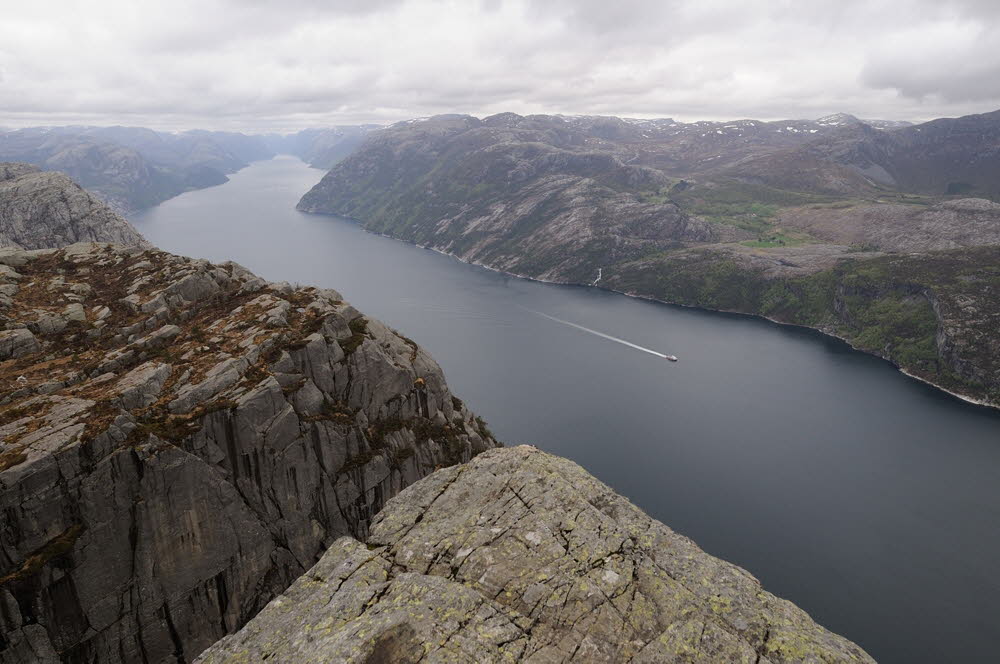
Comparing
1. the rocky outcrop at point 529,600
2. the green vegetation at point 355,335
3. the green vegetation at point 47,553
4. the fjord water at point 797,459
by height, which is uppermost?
the green vegetation at point 355,335

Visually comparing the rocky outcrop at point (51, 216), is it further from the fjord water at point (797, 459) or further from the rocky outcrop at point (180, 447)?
the fjord water at point (797, 459)

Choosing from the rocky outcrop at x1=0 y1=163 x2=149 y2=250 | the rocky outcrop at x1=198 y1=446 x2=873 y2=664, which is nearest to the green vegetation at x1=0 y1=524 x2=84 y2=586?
the rocky outcrop at x1=198 y1=446 x2=873 y2=664

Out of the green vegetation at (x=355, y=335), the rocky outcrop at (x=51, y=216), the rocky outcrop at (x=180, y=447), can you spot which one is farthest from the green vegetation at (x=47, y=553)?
the rocky outcrop at (x=51, y=216)

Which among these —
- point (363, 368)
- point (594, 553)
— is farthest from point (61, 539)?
point (594, 553)

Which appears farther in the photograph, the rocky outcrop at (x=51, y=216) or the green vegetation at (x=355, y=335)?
the rocky outcrop at (x=51, y=216)

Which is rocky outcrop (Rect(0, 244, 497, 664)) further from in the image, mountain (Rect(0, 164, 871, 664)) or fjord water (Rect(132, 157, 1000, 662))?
fjord water (Rect(132, 157, 1000, 662))

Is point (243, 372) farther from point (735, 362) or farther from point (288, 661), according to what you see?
point (735, 362)
